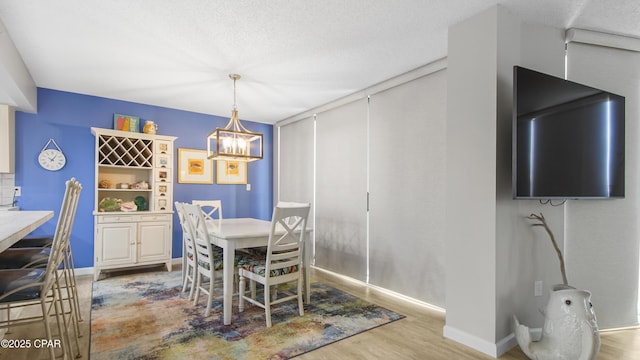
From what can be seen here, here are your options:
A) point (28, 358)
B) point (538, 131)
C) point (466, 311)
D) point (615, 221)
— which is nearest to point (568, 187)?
point (538, 131)

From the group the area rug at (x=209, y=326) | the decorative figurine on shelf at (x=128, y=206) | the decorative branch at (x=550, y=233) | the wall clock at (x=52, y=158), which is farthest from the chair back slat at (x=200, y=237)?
the decorative branch at (x=550, y=233)

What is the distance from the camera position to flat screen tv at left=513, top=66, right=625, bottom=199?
2.25m

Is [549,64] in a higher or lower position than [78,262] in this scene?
higher

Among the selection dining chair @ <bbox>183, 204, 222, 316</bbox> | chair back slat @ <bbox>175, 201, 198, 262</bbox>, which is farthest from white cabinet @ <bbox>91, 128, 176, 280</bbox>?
dining chair @ <bbox>183, 204, 222, 316</bbox>

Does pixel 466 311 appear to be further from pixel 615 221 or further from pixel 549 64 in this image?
pixel 549 64

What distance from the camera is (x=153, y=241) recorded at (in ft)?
14.8

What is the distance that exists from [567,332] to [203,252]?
288cm

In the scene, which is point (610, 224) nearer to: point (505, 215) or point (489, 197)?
point (505, 215)

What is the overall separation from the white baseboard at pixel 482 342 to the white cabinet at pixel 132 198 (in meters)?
3.76

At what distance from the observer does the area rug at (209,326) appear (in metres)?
2.37

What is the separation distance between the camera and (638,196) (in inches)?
110

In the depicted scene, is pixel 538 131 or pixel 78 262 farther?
pixel 78 262

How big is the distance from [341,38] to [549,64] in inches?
67.0

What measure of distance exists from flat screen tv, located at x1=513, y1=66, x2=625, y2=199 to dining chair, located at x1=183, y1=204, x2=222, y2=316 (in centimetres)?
253
